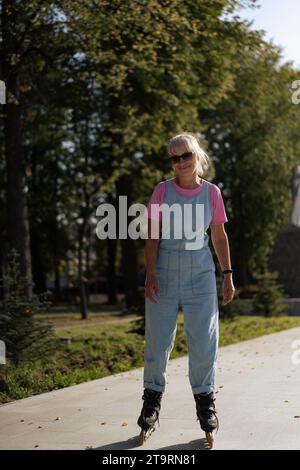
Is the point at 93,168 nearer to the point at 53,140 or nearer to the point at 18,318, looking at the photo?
the point at 53,140

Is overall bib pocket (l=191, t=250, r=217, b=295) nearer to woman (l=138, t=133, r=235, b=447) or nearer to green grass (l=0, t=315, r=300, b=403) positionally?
woman (l=138, t=133, r=235, b=447)

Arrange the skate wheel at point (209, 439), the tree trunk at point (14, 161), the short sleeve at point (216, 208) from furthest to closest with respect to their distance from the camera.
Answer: the tree trunk at point (14, 161) < the short sleeve at point (216, 208) < the skate wheel at point (209, 439)

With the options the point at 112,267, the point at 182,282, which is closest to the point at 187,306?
the point at 182,282

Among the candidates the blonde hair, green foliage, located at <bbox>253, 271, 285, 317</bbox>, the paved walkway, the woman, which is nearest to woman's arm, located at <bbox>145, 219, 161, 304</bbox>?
the woman

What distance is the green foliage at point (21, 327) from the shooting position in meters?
9.75

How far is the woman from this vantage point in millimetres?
5648

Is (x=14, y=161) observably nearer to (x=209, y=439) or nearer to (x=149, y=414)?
(x=149, y=414)

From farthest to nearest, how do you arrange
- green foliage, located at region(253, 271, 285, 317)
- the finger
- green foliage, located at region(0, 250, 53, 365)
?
1. green foliage, located at region(253, 271, 285, 317)
2. green foliage, located at region(0, 250, 53, 365)
3. the finger

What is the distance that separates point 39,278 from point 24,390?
31.8m

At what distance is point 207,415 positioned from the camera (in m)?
5.55

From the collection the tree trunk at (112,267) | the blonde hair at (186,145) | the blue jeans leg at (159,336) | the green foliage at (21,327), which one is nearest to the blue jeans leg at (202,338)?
the blue jeans leg at (159,336)

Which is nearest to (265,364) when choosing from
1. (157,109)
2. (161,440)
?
(161,440)

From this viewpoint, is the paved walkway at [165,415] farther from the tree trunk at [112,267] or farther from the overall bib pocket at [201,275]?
the tree trunk at [112,267]

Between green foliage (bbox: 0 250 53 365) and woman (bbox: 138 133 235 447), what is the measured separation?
4.20 metres
